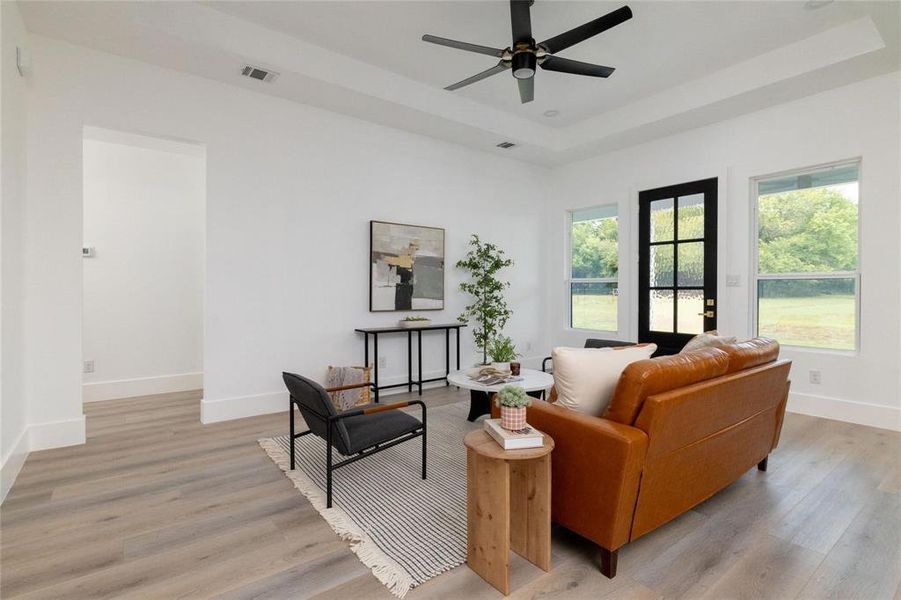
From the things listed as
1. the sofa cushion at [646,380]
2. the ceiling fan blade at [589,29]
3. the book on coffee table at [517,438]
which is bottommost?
the book on coffee table at [517,438]

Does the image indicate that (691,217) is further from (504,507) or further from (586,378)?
(504,507)

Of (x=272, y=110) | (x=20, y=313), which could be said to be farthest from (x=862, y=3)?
(x=20, y=313)

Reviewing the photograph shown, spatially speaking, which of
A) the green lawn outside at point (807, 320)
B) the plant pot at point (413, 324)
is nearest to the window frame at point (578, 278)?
the green lawn outside at point (807, 320)

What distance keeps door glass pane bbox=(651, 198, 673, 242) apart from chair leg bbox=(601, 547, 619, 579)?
4.40 meters

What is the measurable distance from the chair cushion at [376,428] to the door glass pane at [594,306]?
408cm

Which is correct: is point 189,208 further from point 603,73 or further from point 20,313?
point 603,73

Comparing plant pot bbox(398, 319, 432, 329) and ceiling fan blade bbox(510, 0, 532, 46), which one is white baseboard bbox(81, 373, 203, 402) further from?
ceiling fan blade bbox(510, 0, 532, 46)

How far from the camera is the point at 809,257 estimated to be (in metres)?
4.33

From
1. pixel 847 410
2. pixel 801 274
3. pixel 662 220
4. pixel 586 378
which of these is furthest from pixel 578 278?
pixel 586 378

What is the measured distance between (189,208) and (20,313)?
2471 millimetres

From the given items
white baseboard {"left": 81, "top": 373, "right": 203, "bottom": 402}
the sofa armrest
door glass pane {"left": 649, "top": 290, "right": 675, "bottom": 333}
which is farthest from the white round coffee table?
white baseboard {"left": 81, "top": 373, "right": 203, "bottom": 402}

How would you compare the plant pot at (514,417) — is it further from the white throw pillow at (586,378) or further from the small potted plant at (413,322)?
the small potted plant at (413,322)

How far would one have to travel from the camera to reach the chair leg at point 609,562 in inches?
72.2

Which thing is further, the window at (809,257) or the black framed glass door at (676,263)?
the black framed glass door at (676,263)
